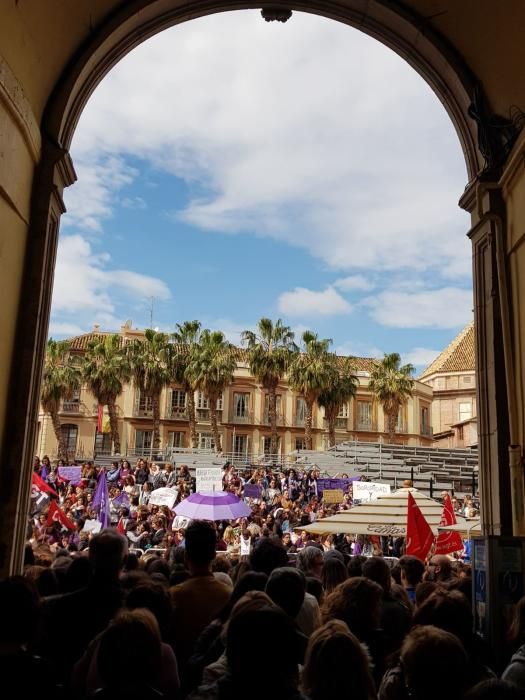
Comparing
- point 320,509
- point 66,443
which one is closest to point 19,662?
point 320,509

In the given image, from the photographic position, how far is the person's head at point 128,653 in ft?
8.00

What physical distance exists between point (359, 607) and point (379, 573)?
3.19 feet

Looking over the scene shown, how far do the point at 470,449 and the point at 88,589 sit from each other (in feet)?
140

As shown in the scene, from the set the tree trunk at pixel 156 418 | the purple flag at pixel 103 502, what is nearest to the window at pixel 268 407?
the tree trunk at pixel 156 418

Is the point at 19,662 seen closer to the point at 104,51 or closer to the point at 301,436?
the point at 104,51

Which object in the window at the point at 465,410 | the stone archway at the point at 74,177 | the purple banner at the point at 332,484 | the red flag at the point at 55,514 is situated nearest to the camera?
the stone archway at the point at 74,177

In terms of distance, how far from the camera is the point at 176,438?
54062 mm

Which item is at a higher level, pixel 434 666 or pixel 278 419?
pixel 278 419

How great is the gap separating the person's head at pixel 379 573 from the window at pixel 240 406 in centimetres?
5083

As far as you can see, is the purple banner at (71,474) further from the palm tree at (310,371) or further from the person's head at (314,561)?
the palm tree at (310,371)

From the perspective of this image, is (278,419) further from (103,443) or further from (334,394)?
(103,443)

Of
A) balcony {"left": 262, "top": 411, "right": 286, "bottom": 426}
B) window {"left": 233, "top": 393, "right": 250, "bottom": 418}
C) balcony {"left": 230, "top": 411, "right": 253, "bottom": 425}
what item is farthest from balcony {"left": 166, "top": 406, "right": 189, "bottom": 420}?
balcony {"left": 262, "top": 411, "right": 286, "bottom": 426}

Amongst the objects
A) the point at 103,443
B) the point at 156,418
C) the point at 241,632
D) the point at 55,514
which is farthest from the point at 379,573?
the point at 103,443

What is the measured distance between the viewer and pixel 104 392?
4731 centimetres
